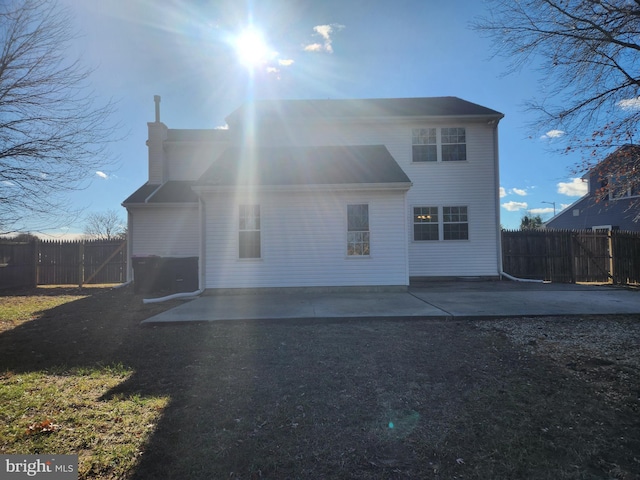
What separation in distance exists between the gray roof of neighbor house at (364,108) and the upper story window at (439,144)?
2.11 ft

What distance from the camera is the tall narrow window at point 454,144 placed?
1341 centimetres

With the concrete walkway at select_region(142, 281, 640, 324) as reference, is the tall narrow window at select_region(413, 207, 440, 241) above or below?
above

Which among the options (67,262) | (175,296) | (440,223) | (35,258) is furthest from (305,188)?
(35,258)

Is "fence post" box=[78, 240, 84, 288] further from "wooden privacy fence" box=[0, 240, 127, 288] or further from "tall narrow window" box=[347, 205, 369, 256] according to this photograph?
"tall narrow window" box=[347, 205, 369, 256]

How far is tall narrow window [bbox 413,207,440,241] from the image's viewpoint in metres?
13.2

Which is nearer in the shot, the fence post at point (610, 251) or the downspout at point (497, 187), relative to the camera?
the downspout at point (497, 187)

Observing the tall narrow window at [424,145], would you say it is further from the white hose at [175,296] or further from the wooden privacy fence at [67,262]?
the wooden privacy fence at [67,262]

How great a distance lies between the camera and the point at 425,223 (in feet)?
43.5

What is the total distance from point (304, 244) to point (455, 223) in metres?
6.52

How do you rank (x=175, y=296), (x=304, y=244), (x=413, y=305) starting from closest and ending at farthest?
(x=413, y=305), (x=175, y=296), (x=304, y=244)

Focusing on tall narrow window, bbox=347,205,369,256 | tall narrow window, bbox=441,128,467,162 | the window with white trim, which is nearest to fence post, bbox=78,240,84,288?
tall narrow window, bbox=347,205,369,256

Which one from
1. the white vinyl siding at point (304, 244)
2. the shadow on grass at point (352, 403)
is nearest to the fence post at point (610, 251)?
the white vinyl siding at point (304, 244)

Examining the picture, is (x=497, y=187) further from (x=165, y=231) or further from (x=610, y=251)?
(x=165, y=231)

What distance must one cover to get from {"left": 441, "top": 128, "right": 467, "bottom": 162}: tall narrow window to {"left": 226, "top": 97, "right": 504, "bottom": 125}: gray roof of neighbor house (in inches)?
26.7
